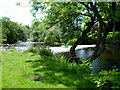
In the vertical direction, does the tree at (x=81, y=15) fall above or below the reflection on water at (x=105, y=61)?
above

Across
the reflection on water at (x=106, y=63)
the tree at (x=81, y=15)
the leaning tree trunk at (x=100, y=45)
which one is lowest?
the reflection on water at (x=106, y=63)

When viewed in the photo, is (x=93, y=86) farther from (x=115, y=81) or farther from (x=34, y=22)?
(x=34, y=22)

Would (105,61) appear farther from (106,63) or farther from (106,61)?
(106,63)

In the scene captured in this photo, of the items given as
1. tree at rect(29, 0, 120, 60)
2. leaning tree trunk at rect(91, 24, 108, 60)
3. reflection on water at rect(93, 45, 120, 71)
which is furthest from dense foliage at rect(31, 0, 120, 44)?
reflection on water at rect(93, 45, 120, 71)

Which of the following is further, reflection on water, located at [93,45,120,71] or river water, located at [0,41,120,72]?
river water, located at [0,41,120,72]

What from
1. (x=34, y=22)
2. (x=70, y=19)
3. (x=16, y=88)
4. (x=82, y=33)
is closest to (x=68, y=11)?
(x=70, y=19)

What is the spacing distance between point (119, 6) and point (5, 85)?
29.2ft

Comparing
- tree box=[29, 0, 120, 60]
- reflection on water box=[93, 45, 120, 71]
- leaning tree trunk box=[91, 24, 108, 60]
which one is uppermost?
tree box=[29, 0, 120, 60]

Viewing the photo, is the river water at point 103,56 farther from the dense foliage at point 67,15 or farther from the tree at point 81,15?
the dense foliage at point 67,15

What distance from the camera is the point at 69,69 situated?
611 cm

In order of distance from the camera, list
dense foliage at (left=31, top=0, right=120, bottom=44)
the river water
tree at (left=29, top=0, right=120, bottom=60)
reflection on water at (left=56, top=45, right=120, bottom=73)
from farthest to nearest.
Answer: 1. the river water
2. reflection on water at (left=56, top=45, right=120, bottom=73)
3. dense foliage at (left=31, top=0, right=120, bottom=44)
4. tree at (left=29, top=0, right=120, bottom=60)

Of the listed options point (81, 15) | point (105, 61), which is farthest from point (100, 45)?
point (105, 61)

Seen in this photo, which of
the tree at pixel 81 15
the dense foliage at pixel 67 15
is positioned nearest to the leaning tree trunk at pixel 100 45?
the tree at pixel 81 15

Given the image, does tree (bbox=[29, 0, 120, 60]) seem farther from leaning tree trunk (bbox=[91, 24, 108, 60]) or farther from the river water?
the river water
